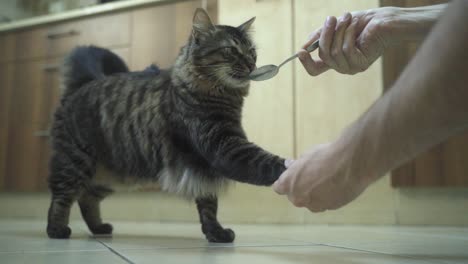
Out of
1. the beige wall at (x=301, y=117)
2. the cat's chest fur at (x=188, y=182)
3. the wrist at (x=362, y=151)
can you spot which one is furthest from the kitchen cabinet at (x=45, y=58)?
the wrist at (x=362, y=151)

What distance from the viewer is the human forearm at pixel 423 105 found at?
1.53ft

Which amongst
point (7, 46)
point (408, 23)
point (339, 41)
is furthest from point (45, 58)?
point (408, 23)

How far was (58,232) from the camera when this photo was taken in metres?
1.50

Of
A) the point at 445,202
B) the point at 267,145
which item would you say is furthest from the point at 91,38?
the point at 445,202

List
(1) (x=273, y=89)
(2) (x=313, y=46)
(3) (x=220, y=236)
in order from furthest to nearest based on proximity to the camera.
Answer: (1) (x=273, y=89), (3) (x=220, y=236), (2) (x=313, y=46)

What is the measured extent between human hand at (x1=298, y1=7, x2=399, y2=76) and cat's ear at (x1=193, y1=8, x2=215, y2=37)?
478mm

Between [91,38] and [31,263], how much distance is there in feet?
7.72

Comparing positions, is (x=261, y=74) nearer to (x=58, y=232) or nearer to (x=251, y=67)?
(x=251, y=67)

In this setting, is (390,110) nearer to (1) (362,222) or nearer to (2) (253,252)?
(2) (253,252)

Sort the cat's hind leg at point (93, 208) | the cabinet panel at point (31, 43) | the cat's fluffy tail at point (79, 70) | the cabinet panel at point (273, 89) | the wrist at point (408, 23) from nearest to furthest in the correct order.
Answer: the wrist at point (408, 23)
the cat's hind leg at point (93, 208)
the cat's fluffy tail at point (79, 70)
the cabinet panel at point (273, 89)
the cabinet panel at point (31, 43)

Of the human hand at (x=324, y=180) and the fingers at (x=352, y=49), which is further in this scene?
the fingers at (x=352, y=49)

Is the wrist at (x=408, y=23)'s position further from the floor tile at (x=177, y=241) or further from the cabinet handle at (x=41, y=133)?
the cabinet handle at (x=41, y=133)

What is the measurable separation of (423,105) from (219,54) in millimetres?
1006

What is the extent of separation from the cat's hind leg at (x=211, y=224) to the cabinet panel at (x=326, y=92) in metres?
0.98
